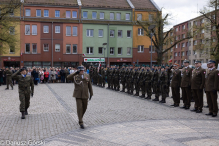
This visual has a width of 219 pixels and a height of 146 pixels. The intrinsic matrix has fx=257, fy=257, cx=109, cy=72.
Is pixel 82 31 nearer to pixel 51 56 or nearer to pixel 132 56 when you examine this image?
pixel 51 56

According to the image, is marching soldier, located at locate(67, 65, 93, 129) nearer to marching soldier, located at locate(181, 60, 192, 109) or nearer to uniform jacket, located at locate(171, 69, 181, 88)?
marching soldier, located at locate(181, 60, 192, 109)

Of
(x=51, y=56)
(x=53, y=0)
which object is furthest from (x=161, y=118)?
(x=53, y=0)

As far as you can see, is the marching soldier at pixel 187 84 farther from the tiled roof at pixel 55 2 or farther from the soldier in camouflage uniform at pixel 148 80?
the tiled roof at pixel 55 2

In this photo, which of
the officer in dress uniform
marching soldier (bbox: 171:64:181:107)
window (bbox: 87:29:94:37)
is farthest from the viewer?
window (bbox: 87:29:94:37)

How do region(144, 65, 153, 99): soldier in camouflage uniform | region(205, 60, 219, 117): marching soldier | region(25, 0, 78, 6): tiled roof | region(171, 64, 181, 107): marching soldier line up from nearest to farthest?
region(205, 60, 219, 117): marching soldier → region(171, 64, 181, 107): marching soldier → region(144, 65, 153, 99): soldier in camouflage uniform → region(25, 0, 78, 6): tiled roof

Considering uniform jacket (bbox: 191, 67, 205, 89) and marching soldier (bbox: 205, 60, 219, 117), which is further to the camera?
uniform jacket (bbox: 191, 67, 205, 89)

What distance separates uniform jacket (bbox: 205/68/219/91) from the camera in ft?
31.9

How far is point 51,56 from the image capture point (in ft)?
144

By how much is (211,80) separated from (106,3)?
130 ft

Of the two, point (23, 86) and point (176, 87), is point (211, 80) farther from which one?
point (23, 86)

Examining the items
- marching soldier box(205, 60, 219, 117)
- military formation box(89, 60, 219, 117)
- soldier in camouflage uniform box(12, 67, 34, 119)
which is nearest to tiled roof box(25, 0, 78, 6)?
military formation box(89, 60, 219, 117)

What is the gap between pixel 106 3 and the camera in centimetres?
4697

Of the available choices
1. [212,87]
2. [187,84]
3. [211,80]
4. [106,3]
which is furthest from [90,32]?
[212,87]

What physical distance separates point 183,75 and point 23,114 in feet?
23.0
